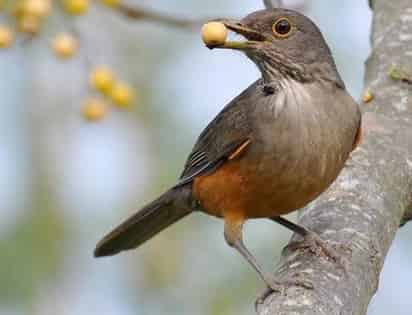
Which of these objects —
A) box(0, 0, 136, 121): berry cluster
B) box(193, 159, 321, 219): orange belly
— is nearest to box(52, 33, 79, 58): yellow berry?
box(0, 0, 136, 121): berry cluster

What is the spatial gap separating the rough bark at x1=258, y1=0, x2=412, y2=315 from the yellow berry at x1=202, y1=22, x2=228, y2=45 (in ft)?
3.62

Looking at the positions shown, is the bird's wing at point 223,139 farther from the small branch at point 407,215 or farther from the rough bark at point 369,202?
the small branch at point 407,215

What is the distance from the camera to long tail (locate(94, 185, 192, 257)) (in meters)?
7.11

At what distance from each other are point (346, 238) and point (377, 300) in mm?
2566

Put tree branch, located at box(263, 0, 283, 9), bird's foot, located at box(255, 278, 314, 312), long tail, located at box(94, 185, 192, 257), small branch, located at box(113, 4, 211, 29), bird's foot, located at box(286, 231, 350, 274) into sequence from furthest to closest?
1. long tail, located at box(94, 185, 192, 257)
2. tree branch, located at box(263, 0, 283, 9)
3. small branch, located at box(113, 4, 211, 29)
4. bird's foot, located at box(286, 231, 350, 274)
5. bird's foot, located at box(255, 278, 314, 312)

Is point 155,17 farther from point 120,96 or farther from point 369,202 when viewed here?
point 369,202

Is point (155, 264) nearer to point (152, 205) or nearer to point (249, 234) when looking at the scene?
point (249, 234)

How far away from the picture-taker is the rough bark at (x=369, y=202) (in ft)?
16.2

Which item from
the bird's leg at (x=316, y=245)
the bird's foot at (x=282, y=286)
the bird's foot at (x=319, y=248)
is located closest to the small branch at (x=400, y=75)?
the bird's leg at (x=316, y=245)

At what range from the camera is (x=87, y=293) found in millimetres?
8867

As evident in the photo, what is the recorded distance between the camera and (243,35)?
584 cm

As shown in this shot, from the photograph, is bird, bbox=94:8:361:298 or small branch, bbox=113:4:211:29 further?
small branch, bbox=113:4:211:29

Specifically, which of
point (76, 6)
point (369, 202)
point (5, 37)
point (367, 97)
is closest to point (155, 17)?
point (76, 6)

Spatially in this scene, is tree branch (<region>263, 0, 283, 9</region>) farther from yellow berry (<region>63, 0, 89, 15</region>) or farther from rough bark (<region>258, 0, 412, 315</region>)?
yellow berry (<region>63, 0, 89, 15</region>)
